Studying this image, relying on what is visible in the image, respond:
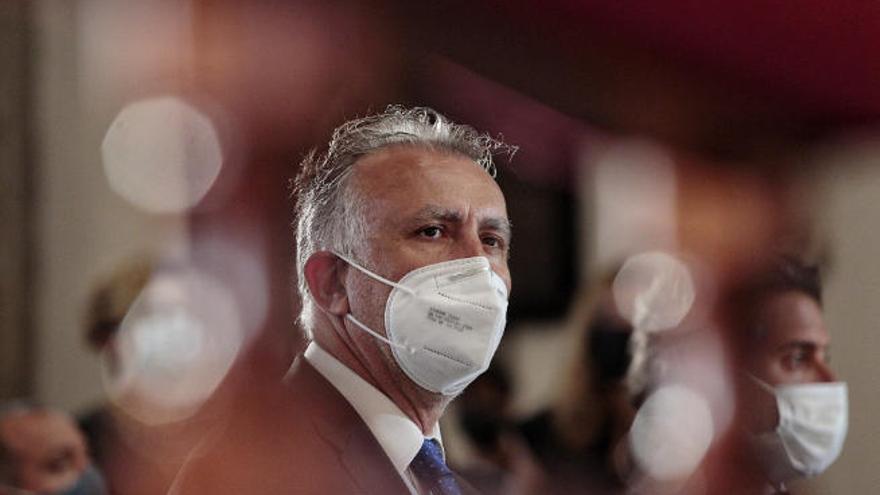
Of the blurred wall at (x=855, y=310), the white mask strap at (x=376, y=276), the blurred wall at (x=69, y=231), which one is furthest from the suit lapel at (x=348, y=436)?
the blurred wall at (x=855, y=310)

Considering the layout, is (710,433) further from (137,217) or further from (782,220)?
(137,217)

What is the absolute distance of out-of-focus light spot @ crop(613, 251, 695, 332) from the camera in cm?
144

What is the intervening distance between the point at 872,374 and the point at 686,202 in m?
0.37

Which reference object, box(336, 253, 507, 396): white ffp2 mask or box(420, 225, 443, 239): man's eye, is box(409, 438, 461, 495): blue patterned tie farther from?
box(420, 225, 443, 239): man's eye

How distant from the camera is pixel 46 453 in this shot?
1021 mm

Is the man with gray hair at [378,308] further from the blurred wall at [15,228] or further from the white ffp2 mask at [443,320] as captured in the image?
the blurred wall at [15,228]

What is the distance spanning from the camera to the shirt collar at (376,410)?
1152mm

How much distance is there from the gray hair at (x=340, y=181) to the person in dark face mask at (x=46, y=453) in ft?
0.76

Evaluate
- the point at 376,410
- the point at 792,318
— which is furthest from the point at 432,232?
the point at 792,318

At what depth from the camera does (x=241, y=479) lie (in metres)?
1.13

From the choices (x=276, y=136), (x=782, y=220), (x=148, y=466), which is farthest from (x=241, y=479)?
(x=782, y=220)

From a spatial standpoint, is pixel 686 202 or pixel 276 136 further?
pixel 686 202

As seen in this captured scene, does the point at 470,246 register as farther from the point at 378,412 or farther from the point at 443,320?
the point at 378,412

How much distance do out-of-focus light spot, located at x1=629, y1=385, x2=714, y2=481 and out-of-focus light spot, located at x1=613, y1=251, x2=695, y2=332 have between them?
9 cm
